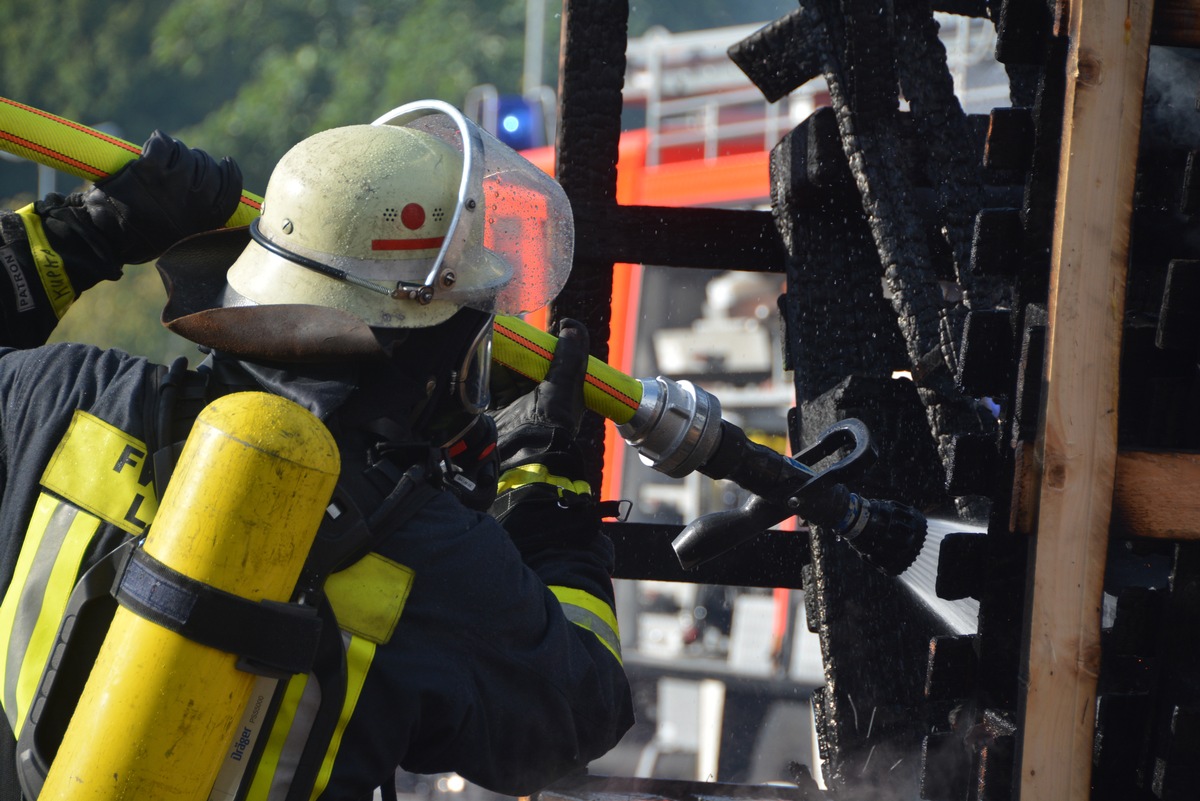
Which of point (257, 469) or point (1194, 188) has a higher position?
point (1194, 188)

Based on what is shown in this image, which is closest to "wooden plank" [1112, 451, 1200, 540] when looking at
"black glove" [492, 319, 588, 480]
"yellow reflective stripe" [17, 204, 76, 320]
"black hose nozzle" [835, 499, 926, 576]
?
"black hose nozzle" [835, 499, 926, 576]

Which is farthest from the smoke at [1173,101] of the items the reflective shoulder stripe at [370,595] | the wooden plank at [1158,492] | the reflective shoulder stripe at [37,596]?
the reflective shoulder stripe at [37,596]

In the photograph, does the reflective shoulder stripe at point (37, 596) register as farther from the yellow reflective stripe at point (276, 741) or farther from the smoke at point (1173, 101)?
the smoke at point (1173, 101)

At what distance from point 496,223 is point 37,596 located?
957 millimetres

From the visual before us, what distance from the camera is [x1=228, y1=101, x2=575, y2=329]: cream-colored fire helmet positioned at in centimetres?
181

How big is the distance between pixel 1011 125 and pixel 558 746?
1170mm

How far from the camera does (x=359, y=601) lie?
1.69 m

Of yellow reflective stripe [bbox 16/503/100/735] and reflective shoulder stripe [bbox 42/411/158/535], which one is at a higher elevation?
reflective shoulder stripe [bbox 42/411/158/535]

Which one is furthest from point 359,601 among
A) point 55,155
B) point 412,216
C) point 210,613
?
point 55,155

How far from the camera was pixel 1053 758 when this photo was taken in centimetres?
188

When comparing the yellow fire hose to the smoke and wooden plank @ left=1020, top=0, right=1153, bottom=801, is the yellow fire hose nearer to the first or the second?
wooden plank @ left=1020, top=0, right=1153, bottom=801

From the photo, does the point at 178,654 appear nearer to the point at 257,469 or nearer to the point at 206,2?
the point at 257,469

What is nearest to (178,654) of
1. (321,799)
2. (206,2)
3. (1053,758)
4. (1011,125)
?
(321,799)

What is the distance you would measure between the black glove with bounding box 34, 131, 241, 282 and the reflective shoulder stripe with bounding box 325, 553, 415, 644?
2.91ft
